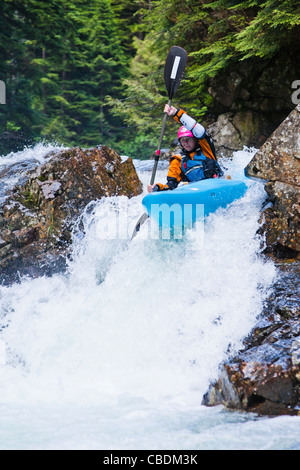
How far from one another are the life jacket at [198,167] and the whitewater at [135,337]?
1.71 ft

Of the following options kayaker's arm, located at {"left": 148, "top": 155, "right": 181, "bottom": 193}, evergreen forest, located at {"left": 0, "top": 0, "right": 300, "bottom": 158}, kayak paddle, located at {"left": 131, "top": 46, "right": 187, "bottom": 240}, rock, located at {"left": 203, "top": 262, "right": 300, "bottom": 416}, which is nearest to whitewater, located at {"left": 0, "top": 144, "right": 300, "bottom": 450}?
rock, located at {"left": 203, "top": 262, "right": 300, "bottom": 416}

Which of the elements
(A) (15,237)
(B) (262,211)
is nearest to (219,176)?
(B) (262,211)

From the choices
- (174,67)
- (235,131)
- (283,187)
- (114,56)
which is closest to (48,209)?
(174,67)

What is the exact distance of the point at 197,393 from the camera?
3480 mm

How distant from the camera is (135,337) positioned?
418cm

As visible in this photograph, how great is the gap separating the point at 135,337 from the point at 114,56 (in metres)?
20.8

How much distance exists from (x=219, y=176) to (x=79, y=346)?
281cm

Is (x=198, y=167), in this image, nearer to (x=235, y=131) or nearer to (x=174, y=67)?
(x=174, y=67)

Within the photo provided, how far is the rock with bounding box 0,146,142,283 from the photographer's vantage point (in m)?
5.65

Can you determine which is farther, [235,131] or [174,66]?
[235,131]

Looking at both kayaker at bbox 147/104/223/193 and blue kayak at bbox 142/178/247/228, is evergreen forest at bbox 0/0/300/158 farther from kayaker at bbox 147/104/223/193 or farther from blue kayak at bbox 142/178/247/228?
blue kayak at bbox 142/178/247/228

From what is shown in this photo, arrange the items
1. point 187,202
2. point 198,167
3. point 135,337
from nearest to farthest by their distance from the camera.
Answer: point 135,337, point 187,202, point 198,167

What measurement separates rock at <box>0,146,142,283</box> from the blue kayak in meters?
1.40

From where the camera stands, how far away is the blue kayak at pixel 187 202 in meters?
4.82
